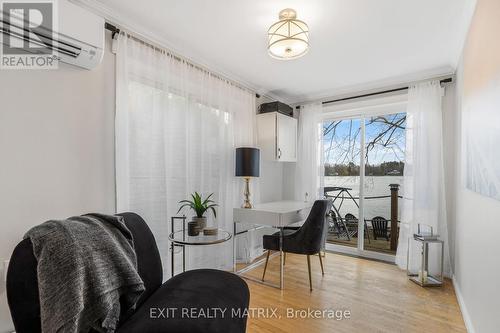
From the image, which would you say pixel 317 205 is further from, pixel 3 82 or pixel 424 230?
pixel 3 82

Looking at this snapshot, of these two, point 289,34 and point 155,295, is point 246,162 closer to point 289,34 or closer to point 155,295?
point 289,34

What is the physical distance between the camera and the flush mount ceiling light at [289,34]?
6.27ft

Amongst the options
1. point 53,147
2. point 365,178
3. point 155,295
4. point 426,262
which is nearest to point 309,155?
point 365,178

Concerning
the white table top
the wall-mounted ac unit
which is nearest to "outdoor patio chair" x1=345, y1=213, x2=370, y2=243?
the white table top

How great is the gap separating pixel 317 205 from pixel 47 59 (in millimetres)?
2509

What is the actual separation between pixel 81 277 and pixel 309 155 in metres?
3.40

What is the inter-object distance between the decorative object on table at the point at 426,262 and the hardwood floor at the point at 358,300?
81 mm

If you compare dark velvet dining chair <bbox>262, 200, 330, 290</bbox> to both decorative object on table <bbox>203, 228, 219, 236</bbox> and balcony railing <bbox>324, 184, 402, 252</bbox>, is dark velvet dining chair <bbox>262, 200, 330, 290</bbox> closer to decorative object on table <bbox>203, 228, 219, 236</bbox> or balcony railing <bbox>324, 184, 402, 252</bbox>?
decorative object on table <bbox>203, 228, 219, 236</bbox>

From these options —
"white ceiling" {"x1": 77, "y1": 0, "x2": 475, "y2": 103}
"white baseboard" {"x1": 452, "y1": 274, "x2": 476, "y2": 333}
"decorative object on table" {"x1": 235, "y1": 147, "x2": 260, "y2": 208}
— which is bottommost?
"white baseboard" {"x1": 452, "y1": 274, "x2": 476, "y2": 333}

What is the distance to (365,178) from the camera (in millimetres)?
3791

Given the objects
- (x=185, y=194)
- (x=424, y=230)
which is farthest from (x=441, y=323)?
(x=185, y=194)

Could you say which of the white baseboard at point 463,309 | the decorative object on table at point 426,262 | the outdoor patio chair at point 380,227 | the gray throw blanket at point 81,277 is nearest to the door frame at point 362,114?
the outdoor patio chair at point 380,227

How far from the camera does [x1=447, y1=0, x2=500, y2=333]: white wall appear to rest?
1.34 metres

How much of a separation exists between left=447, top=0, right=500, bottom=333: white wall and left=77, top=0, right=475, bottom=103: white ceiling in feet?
1.15
